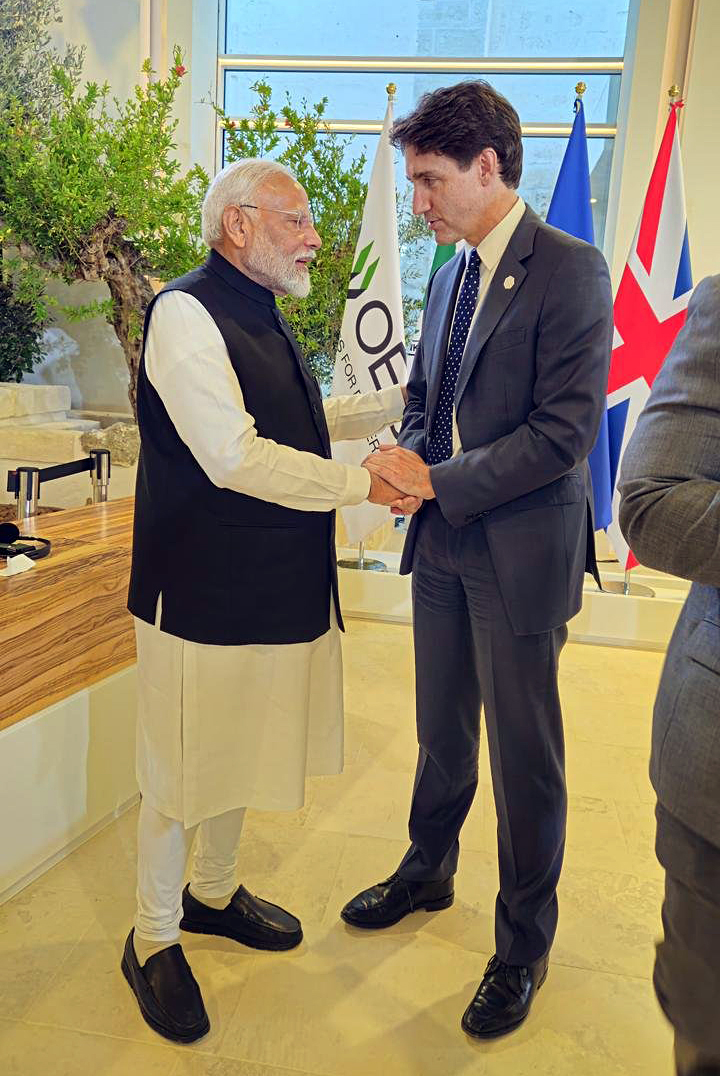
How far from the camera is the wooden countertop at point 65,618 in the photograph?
219 centimetres

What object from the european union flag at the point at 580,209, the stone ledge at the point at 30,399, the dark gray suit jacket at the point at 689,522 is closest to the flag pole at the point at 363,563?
the european union flag at the point at 580,209

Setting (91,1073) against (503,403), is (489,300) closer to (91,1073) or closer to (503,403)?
(503,403)

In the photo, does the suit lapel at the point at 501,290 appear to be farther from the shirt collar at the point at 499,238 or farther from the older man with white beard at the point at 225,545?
the older man with white beard at the point at 225,545

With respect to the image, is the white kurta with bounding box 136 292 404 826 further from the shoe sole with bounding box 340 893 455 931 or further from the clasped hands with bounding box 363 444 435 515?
the shoe sole with bounding box 340 893 455 931

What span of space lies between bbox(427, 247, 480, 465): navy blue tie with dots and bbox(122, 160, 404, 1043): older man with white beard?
21 centimetres

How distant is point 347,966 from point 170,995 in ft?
1.38

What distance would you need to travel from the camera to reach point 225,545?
5.73 ft

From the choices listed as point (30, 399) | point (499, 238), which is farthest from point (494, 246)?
point (30, 399)

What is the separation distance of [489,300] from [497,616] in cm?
63

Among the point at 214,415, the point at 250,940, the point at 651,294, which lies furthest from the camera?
the point at 651,294

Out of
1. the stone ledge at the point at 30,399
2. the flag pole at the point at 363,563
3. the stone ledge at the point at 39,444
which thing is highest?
the stone ledge at the point at 30,399

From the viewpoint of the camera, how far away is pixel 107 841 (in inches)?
99.0

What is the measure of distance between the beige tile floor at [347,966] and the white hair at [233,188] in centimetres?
158

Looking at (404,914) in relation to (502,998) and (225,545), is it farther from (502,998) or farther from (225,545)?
(225,545)
